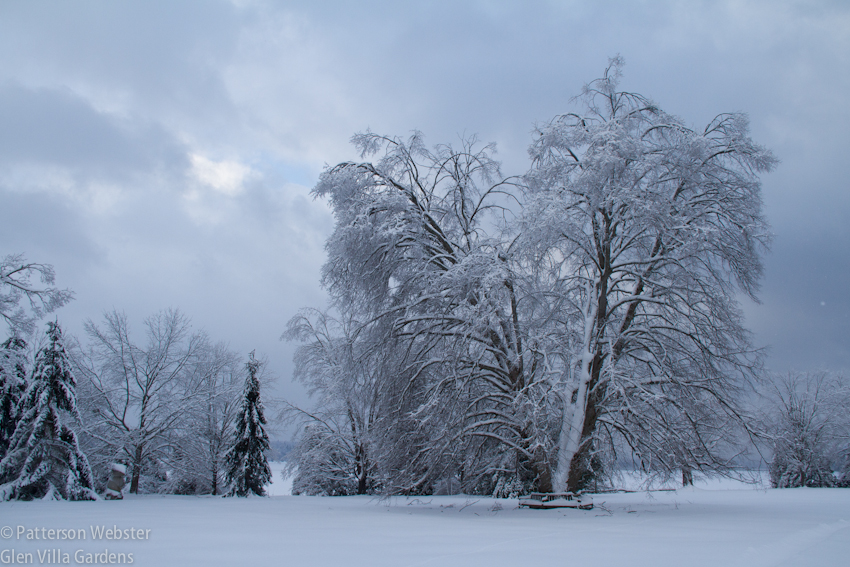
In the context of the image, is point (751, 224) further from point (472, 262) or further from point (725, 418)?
point (472, 262)

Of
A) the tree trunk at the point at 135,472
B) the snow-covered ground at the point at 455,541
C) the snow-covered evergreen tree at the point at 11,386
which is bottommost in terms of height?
the tree trunk at the point at 135,472

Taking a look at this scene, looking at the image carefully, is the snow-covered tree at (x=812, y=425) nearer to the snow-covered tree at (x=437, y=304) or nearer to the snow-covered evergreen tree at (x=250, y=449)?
the snow-covered tree at (x=437, y=304)

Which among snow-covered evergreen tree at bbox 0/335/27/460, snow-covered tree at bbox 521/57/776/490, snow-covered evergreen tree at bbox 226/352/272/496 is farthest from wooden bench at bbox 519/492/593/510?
snow-covered evergreen tree at bbox 0/335/27/460

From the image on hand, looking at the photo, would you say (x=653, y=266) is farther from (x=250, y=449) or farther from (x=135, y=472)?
(x=135, y=472)

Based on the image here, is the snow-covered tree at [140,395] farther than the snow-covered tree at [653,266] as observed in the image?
Yes

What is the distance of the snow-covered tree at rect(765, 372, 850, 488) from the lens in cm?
2697

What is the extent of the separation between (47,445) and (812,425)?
37.5 m

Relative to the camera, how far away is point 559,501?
9.84 metres

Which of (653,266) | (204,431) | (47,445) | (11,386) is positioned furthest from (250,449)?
(653,266)

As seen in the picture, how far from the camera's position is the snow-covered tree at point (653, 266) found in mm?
9516

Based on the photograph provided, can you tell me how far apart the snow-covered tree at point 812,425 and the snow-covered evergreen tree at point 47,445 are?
31055 millimetres

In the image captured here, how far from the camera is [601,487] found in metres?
16.0

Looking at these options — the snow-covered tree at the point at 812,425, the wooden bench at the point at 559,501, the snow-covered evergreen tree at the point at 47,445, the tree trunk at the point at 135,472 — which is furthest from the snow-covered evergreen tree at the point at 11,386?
the snow-covered tree at the point at 812,425

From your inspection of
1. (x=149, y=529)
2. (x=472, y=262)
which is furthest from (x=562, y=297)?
(x=149, y=529)
